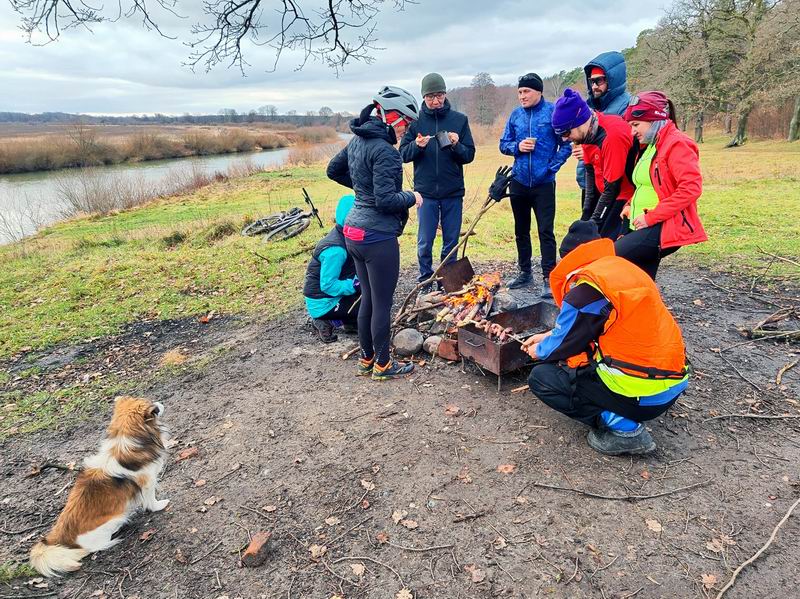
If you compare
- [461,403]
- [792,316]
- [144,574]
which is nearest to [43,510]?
[144,574]

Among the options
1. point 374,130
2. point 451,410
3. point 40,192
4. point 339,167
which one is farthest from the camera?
point 40,192

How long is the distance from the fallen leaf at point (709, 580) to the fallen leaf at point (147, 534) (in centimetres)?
301

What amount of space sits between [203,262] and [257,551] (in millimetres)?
7099

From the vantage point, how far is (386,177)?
354 centimetres

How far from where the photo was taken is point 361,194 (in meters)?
3.71

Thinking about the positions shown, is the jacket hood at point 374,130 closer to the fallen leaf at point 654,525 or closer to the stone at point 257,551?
the stone at point 257,551

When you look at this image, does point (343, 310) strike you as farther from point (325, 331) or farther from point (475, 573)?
point (475, 573)

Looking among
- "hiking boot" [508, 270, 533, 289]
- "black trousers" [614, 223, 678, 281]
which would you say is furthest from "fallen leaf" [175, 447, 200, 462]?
"hiking boot" [508, 270, 533, 289]

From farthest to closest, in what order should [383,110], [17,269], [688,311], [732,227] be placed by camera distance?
1. [17,269]
2. [732,227]
3. [688,311]
4. [383,110]

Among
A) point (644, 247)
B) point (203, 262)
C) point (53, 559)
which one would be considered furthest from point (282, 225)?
point (53, 559)

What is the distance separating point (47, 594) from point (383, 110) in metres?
3.62

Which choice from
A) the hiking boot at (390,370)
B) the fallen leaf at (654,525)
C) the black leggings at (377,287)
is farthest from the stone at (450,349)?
the fallen leaf at (654,525)

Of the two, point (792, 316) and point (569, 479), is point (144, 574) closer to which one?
point (569, 479)

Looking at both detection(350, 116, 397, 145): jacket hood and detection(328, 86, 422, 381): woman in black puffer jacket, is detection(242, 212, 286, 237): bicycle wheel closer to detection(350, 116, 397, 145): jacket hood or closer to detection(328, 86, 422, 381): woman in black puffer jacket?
detection(328, 86, 422, 381): woman in black puffer jacket
